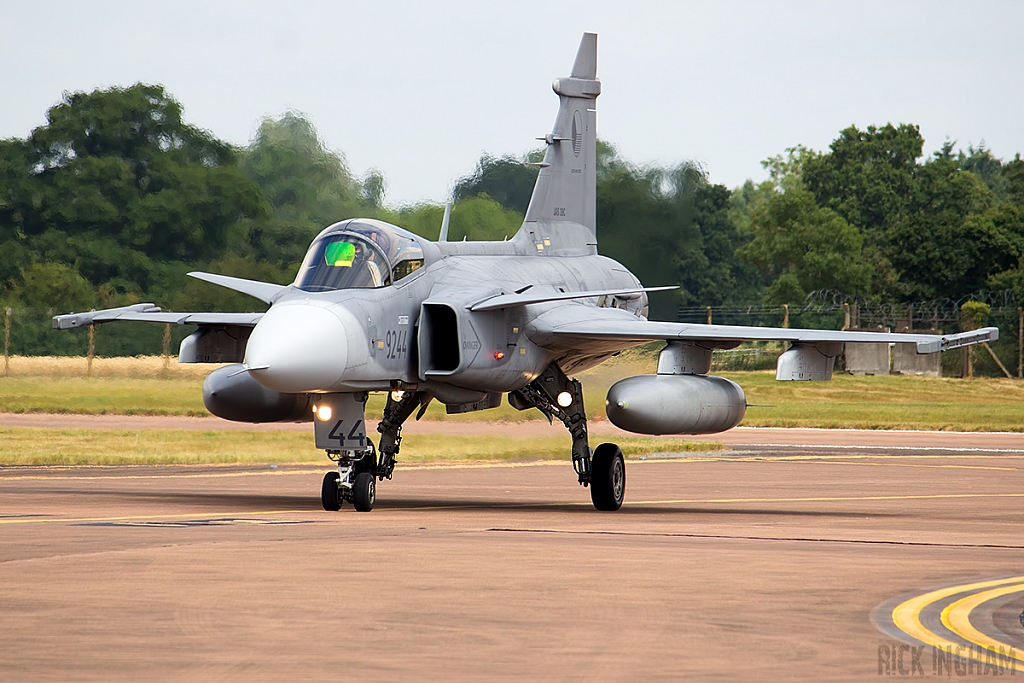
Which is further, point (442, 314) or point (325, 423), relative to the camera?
point (442, 314)

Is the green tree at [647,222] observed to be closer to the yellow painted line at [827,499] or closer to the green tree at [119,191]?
the green tree at [119,191]

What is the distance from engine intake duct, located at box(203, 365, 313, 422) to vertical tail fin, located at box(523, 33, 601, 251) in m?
4.77

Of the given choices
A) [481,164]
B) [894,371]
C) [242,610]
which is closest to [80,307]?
[481,164]

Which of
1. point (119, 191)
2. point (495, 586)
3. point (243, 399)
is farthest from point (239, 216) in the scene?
point (495, 586)

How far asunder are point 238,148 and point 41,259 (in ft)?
20.0

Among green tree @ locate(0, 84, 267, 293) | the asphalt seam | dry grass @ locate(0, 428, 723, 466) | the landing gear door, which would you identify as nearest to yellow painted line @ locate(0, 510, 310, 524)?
the landing gear door

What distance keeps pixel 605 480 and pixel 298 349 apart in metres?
4.61

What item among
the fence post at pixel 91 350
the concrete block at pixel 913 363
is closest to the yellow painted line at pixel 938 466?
the fence post at pixel 91 350

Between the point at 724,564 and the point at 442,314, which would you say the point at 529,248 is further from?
the point at 724,564

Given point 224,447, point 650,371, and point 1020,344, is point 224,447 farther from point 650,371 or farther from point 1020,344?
point 1020,344

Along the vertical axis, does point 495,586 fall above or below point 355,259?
below

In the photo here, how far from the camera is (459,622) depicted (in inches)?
338

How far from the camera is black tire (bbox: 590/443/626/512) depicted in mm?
17625

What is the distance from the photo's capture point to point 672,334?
17500 millimetres
